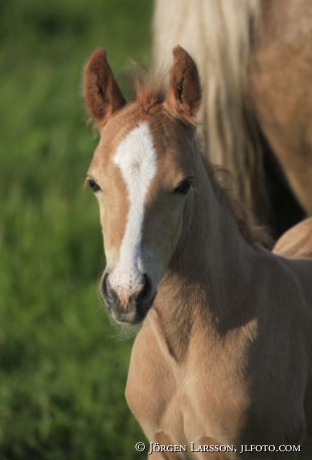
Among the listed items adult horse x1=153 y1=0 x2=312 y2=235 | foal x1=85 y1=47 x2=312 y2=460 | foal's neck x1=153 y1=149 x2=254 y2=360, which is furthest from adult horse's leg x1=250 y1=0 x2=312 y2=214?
foal's neck x1=153 y1=149 x2=254 y2=360

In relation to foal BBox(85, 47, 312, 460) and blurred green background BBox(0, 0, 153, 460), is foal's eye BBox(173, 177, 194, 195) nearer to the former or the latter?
foal BBox(85, 47, 312, 460)

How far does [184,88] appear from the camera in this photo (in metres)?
3.48

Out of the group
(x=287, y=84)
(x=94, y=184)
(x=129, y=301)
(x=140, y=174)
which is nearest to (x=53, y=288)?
(x=287, y=84)

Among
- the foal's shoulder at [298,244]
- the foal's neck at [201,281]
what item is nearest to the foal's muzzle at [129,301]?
the foal's neck at [201,281]

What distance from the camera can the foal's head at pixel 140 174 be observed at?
127 inches

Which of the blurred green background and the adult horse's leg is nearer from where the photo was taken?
the adult horse's leg

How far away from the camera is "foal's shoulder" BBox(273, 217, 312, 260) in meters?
4.10

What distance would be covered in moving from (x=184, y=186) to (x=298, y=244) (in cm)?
91

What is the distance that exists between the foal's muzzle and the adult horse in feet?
6.20

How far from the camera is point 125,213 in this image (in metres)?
3.29

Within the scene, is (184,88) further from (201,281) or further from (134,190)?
(201,281)

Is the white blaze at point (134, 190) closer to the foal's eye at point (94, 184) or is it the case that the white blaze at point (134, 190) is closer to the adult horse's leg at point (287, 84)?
the foal's eye at point (94, 184)

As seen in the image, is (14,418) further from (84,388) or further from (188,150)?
(188,150)

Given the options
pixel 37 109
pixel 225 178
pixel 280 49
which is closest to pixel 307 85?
pixel 280 49
